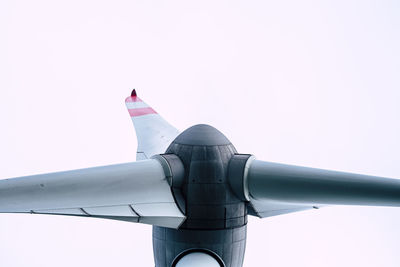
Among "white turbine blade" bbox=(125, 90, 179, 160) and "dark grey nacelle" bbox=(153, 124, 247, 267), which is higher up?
"white turbine blade" bbox=(125, 90, 179, 160)

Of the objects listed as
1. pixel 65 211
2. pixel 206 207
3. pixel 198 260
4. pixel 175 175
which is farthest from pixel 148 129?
pixel 65 211

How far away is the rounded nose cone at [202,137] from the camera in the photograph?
5.61 meters

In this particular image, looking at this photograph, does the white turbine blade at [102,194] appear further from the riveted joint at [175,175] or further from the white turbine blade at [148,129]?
the white turbine blade at [148,129]

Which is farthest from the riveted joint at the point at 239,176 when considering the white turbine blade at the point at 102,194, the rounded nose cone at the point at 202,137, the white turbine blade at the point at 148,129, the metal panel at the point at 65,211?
the white turbine blade at the point at 148,129

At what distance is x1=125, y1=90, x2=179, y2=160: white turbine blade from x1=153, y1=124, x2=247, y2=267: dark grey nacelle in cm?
161

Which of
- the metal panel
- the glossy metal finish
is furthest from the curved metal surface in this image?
the metal panel

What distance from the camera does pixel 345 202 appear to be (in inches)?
186

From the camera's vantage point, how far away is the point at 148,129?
7.90m

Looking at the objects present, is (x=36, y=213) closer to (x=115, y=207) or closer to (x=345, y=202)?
(x=115, y=207)

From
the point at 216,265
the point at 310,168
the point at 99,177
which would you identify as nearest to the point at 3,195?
the point at 99,177

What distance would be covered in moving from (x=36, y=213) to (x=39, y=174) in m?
0.53

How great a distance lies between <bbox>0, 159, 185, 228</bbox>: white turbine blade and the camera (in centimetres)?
441

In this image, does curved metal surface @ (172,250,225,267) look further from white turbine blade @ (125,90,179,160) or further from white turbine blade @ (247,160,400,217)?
white turbine blade @ (125,90,179,160)

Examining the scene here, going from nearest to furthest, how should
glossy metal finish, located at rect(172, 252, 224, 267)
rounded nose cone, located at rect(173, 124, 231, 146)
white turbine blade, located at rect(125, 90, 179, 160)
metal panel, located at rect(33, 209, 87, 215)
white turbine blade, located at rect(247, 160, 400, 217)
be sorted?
metal panel, located at rect(33, 209, 87, 215) → white turbine blade, located at rect(247, 160, 400, 217) → glossy metal finish, located at rect(172, 252, 224, 267) → rounded nose cone, located at rect(173, 124, 231, 146) → white turbine blade, located at rect(125, 90, 179, 160)
